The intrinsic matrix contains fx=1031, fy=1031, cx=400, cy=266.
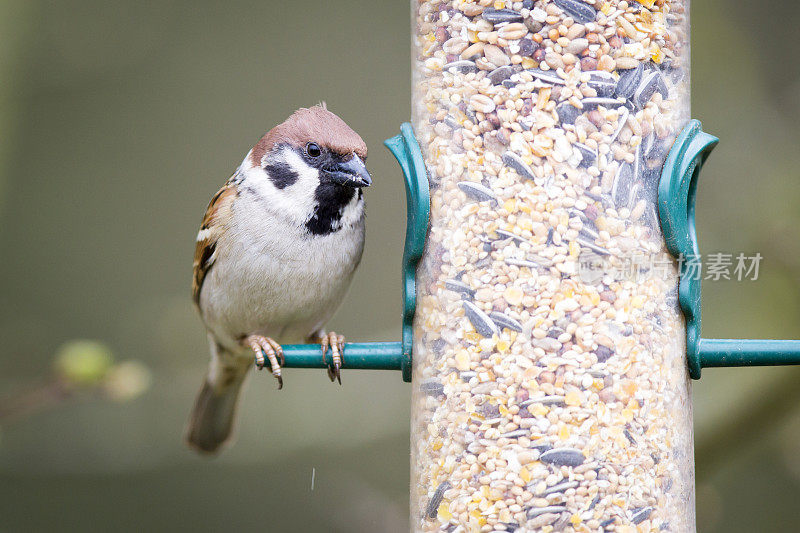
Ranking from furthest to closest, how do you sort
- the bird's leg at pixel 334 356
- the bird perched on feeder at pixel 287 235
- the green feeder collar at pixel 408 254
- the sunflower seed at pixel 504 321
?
1. the bird perched on feeder at pixel 287 235
2. the bird's leg at pixel 334 356
3. the green feeder collar at pixel 408 254
4. the sunflower seed at pixel 504 321

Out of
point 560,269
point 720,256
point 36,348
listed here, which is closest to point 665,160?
point 560,269

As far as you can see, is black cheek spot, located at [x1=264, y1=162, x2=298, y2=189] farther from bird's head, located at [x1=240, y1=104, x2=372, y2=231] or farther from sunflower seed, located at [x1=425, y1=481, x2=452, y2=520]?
sunflower seed, located at [x1=425, y1=481, x2=452, y2=520]

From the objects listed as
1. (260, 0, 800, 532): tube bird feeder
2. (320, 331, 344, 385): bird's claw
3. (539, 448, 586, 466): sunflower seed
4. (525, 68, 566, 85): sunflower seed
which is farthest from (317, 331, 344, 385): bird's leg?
(525, 68, 566, 85): sunflower seed

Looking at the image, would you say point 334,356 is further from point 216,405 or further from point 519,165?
point 216,405

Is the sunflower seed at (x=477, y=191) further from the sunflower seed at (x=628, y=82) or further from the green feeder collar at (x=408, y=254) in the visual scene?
the sunflower seed at (x=628, y=82)

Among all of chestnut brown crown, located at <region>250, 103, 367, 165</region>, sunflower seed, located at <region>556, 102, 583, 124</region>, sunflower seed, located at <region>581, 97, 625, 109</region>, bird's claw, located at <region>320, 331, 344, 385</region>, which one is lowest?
bird's claw, located at <region>320, 331, 344, 385</region>

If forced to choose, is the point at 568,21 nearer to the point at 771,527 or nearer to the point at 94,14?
the point at 771,527

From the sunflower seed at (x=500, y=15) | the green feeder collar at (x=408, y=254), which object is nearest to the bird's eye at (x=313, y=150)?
the green feeder collar at (x=408, y=254)
